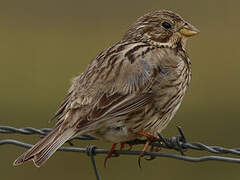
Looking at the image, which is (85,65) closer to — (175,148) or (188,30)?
(188,30)

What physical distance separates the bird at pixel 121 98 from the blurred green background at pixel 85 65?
3.76m

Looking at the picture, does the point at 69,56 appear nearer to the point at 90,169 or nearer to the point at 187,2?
the point at 187,2

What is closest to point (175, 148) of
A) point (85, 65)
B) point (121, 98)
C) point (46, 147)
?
point (121, 98)

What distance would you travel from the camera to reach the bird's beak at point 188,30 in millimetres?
8883

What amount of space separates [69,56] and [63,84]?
1.87 m

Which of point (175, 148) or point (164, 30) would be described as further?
point (164, 30)

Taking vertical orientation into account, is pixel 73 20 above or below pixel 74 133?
below

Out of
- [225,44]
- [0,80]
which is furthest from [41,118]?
[225,44]

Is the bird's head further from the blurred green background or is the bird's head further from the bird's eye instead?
the blurred green background

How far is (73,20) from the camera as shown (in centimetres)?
2038

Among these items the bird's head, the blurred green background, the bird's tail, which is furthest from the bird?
the blurred green background

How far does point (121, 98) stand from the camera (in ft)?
26.1

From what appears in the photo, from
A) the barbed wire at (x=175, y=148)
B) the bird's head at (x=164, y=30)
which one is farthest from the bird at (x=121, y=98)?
the bird's head at (x=164, y=30)

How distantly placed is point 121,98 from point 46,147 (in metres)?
Answer: 0.76
